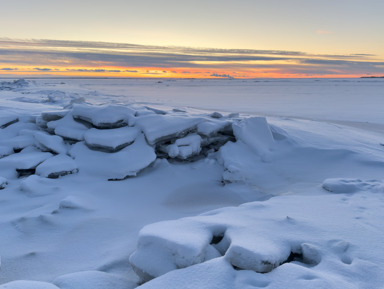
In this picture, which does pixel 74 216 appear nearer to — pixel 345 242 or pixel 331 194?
pixel 345 242

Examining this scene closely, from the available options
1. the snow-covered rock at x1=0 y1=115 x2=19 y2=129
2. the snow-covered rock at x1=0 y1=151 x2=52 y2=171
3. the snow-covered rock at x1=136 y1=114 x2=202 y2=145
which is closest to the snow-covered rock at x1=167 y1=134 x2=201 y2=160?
the snow-covered rock at x1=136 y1=114 x2=202 y2=145

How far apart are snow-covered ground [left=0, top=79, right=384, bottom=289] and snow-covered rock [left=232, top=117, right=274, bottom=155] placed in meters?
0.02

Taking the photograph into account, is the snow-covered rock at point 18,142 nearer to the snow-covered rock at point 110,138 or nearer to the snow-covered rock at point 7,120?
the snow-covered rock at point 7,120

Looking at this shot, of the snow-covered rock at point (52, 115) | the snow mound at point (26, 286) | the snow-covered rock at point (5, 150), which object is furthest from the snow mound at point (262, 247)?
the snow-covered rock at point (52, 115)

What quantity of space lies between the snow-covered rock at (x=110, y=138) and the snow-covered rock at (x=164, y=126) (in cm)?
25

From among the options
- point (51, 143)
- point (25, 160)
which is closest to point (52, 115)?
point (51, 143)

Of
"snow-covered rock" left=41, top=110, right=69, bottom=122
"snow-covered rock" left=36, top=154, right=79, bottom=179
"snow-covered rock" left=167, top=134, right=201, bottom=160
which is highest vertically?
"snow-covered rock" left=41, top=110, right=69, bottom=122

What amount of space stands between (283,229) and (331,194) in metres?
1.58

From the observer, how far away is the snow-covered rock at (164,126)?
5.29 metres

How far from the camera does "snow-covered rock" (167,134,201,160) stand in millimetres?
5258

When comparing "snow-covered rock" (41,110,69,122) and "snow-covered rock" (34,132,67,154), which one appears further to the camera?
"snow-covered rock" (41,110,69,122)

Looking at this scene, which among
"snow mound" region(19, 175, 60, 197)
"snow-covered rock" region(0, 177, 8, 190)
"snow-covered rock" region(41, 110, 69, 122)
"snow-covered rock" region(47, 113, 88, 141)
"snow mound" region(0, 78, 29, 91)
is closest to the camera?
"snow mound" region(19, 175, 60, 197)

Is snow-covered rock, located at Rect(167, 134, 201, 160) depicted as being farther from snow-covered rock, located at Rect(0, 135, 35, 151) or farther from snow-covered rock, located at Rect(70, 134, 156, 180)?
snow-covered rock, located at Rect(0, 135, 35, 151)

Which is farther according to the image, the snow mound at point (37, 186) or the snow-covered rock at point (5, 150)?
the snow-covered rock at point (5, 150)
